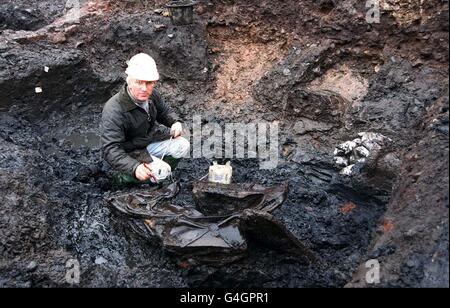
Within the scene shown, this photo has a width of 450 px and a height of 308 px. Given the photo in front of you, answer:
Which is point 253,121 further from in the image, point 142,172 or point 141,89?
point 142,172

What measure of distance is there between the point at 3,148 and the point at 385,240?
395 cm

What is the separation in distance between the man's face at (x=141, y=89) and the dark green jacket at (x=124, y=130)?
0.26 feet

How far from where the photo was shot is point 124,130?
4867mm

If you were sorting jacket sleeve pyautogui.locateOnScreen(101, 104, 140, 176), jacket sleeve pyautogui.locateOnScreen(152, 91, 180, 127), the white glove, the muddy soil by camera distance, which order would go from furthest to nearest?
jacket sleeve pyautogui.locateOnScreen(152, 91, 180, 127) → the white glove → jacket sleeve pyautogui.locateOnScreen(101, 104, 140, 176) → the muddy soil

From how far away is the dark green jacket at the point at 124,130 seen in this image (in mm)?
4665

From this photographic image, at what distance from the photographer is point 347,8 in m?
6.03

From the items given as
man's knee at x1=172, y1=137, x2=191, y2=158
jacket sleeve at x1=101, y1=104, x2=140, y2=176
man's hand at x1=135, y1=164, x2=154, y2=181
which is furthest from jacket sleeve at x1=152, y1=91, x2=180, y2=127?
man's hand at x1=135, y1=164, x2=154, y2=181

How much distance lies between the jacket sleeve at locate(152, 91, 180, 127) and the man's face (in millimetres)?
499

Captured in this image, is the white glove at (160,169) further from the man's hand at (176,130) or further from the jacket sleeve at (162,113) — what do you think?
the jacket sleeve at (162,113)

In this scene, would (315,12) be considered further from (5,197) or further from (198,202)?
(5,197)

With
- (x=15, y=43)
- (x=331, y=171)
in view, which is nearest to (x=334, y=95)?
(x=331, y=171)

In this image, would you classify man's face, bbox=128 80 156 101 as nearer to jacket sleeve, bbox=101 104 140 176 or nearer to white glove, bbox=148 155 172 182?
jacket sleeve, bbox=101 104 140 176

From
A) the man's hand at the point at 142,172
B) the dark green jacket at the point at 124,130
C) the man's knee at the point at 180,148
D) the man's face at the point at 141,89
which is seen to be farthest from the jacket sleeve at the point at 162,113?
the man's hand at the point at 142,172

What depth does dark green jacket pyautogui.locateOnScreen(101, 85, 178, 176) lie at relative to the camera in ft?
15.3
